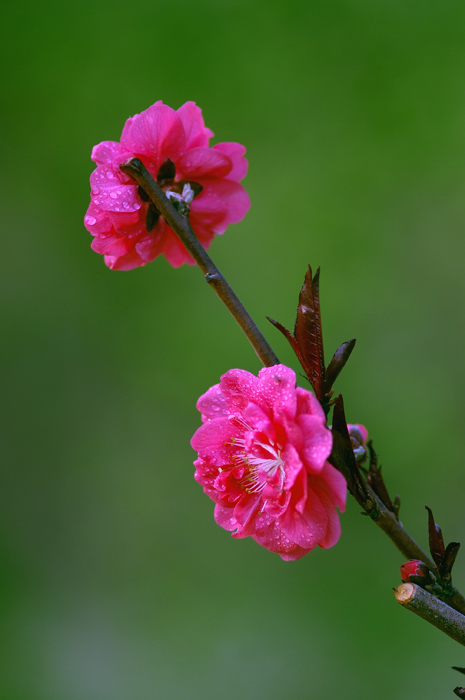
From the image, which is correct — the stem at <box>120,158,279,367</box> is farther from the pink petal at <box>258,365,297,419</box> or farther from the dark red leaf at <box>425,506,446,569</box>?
the dark red leaf at <box>425,506,446,569</box>

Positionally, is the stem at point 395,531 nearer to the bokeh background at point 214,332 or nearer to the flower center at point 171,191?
the flower center at point 171,191

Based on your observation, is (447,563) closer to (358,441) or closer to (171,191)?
(358,441)

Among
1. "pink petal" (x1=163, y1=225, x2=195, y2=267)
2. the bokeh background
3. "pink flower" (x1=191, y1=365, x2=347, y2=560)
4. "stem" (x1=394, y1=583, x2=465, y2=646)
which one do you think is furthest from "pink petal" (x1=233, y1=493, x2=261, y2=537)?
the bokeh background

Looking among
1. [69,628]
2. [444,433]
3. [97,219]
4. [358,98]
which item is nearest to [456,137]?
[358,98]

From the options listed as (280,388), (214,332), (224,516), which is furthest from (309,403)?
(214,332)

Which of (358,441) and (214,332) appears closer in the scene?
(358,441)

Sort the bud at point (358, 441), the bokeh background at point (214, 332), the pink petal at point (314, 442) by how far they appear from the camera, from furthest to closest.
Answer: the bokeh background at point (214, 332) → the bud at point (358, 441) → the pink petal at point (314, 442)

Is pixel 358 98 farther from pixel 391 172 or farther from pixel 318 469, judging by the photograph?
pixel 318 469

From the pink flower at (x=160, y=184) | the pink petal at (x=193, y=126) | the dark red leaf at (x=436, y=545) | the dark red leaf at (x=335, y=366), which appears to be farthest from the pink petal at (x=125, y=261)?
the dark red leaf at (x=436, y=545)
